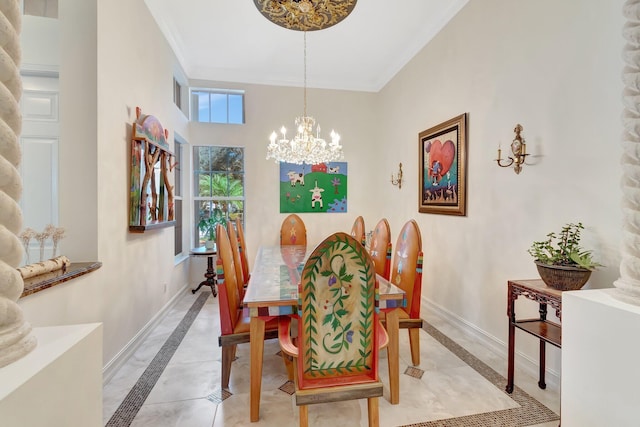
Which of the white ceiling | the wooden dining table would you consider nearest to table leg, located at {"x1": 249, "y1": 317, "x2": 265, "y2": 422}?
the wooden dining table

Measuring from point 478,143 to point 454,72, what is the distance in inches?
33.9

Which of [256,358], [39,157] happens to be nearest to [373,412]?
[256,358]

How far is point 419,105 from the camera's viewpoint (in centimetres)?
369

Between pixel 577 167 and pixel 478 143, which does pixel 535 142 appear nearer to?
pixel 577 167

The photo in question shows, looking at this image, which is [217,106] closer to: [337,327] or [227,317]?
[227,317]

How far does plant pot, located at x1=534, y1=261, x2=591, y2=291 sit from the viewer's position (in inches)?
63.7

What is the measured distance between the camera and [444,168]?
3131 millimetres

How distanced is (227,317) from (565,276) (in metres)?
2.00

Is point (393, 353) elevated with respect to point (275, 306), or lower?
lower

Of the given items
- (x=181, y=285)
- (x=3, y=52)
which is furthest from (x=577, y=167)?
(x=181, y=285)

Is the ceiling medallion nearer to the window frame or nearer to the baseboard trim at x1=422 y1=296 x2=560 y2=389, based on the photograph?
the window frame

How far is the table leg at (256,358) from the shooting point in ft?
5.48

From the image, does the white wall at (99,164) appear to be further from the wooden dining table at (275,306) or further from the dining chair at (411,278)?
the dining chair at (411,278)

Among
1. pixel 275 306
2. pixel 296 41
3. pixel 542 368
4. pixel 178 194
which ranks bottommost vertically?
pixel 542 368
